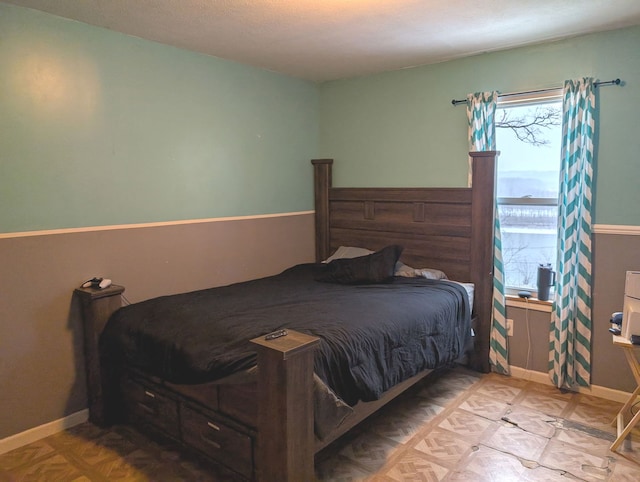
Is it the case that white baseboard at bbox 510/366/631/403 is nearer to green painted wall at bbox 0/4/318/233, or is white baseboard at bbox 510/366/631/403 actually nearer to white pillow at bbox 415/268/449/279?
white pillow at bbox 415/268/449/279

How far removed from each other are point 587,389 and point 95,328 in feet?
10.5

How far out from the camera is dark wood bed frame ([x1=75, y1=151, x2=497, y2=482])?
180 centimetres

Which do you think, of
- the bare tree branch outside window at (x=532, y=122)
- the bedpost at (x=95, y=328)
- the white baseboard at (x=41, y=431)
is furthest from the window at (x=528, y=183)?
the white baseboard at (x=41, y=431)

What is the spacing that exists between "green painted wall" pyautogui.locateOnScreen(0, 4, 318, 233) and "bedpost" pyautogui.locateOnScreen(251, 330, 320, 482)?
165 cm

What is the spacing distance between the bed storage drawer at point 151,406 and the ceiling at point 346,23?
2.07 metres

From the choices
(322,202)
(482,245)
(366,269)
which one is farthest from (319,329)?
(322,202)

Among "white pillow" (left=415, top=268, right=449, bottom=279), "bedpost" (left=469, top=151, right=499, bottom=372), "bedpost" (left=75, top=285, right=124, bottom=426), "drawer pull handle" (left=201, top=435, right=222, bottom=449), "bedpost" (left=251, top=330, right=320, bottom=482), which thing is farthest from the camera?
"white pillow" (left=415, top=268, right=449, bottom=279)

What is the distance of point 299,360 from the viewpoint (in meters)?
1.78

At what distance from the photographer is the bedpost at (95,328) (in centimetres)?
264

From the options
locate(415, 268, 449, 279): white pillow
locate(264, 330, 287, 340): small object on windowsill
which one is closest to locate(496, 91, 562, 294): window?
locate(415, 268, 449, 279): white pillow

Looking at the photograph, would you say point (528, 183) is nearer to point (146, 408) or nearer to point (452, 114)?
point (452, 114)

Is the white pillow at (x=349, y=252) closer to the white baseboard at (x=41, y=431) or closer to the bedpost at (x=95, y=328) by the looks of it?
the bedpost at (x=95, y=328)

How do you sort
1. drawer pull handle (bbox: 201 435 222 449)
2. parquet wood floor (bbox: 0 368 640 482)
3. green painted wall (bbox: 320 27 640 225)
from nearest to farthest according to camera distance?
drawer pull handle (bbox: 201 435 222 449), parquet wood floor (bbox: 0 368 640 482), green painted wall (bbox: 320 27 640 225)

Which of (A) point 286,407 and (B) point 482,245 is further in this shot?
(B) point 482,245
